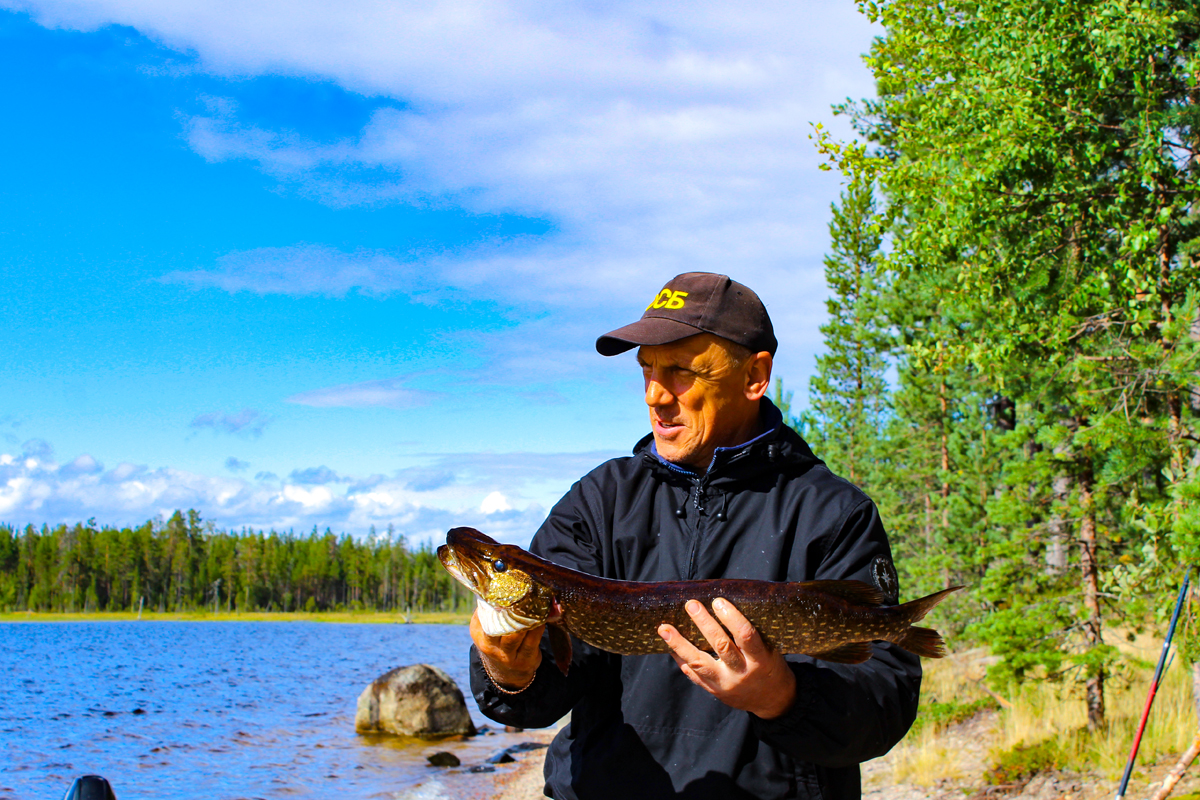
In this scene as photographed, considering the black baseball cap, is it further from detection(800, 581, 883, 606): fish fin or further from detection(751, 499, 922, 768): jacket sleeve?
detection(800, 581, 883, 606): fish fin

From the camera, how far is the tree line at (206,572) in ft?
443


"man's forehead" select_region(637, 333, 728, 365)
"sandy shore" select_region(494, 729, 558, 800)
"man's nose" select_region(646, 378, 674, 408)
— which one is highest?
"man's forehead" select_region(637, 333, 728, 365)

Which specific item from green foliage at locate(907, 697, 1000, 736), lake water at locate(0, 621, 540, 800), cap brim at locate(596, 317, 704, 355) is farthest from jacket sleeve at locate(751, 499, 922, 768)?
lake water at locate(0, 621, 540, 800)

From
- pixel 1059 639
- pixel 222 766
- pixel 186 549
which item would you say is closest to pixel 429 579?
pixel 186 549

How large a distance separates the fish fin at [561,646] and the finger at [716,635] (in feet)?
1.58

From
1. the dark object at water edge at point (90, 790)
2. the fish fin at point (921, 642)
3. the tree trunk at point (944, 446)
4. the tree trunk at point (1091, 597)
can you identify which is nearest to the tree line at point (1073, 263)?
the tree trunk at point (1091, 597)

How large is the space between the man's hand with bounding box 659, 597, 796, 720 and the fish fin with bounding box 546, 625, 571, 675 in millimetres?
421

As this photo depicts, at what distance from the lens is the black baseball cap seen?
9.20 feet

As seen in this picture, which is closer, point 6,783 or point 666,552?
point 666,552

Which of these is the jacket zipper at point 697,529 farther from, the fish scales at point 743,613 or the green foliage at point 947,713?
the green foliage at point 947,713

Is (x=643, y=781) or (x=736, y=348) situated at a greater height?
(x=736, y=348)

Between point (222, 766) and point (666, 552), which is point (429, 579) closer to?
point (222, 766)

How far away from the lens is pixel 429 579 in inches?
6097

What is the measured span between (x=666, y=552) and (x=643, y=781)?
2.27ft
